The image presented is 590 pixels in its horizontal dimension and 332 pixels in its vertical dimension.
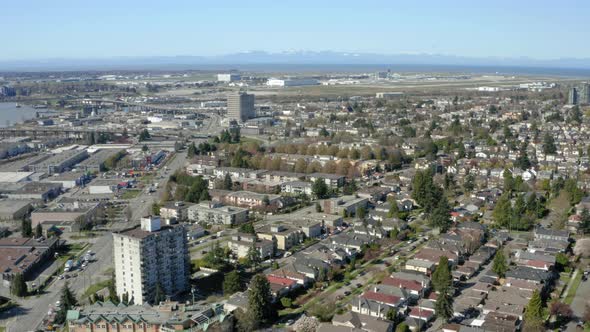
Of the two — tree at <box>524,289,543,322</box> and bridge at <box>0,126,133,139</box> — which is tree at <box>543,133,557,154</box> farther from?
bridge at <box>0,126,133,139</box>

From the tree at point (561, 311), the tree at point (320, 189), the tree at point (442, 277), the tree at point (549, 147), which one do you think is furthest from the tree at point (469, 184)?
the tree at point (561, 311)

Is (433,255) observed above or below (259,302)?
below

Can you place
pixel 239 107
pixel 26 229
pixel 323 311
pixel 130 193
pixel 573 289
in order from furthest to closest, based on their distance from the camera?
pixel 239 107
pixel 130 193
pixel 26 229
pixel 573 289
pixel 323 311

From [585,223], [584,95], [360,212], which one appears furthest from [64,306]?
[584,95]

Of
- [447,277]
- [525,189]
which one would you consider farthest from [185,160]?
[447,277]

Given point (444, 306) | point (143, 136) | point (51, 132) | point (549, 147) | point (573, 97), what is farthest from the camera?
point (573, 97)

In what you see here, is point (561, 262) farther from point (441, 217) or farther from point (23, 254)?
point (23, 254)

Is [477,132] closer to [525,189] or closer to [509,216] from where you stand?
[525,189]
